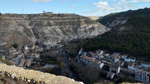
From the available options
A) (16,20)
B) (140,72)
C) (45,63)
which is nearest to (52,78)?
(140,72)

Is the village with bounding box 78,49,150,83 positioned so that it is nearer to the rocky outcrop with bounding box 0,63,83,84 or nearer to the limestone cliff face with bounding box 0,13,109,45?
the rocky outcrop with bounding box 0,63,83,84

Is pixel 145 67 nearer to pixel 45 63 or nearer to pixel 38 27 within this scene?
pixel 45 63

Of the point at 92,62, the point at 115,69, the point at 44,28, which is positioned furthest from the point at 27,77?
the point at 44,28

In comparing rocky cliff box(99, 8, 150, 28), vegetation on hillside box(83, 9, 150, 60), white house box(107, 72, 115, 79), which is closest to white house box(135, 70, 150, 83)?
white house box(107, 72, 115, 79)

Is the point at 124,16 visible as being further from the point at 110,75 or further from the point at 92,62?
the point at 110,75

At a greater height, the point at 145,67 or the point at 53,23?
the point at 53,23

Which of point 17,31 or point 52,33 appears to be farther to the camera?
point 52,33
